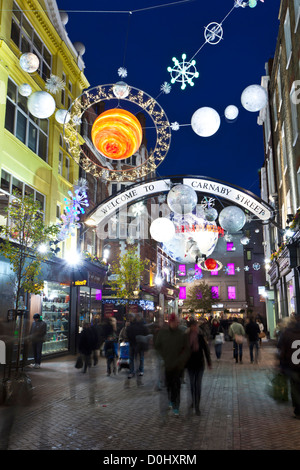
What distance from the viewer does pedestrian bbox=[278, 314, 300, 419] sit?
7523mm

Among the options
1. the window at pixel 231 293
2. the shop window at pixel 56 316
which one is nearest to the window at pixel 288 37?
the shop window at pixel 56 316

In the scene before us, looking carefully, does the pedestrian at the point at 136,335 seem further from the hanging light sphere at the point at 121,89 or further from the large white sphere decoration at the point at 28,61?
the large white sphere decoration at the point at 28,61

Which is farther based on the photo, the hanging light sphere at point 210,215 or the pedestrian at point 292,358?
the hanging light sphere at point 210,215

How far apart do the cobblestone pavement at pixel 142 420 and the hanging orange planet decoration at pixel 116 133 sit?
5196mm

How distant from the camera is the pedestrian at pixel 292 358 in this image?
7.52m

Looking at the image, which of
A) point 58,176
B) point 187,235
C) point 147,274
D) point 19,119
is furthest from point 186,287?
point 19,119

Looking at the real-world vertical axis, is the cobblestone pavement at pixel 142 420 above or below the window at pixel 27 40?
below

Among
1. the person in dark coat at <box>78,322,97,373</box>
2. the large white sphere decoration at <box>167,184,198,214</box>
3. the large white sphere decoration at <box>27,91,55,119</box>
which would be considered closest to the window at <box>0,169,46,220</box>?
the large white sphere decoration at <box>27,91,55,119</box>

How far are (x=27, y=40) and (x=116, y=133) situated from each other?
39.1ft

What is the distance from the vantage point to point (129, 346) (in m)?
12.7

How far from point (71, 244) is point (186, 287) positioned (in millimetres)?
40242

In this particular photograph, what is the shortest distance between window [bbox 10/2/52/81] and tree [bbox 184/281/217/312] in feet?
136

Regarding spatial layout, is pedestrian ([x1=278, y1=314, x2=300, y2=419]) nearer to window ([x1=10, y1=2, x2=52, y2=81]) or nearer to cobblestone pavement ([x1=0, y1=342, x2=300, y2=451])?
cobblestone pavement ([x1=0, y1=342, x2=300, y2=451])

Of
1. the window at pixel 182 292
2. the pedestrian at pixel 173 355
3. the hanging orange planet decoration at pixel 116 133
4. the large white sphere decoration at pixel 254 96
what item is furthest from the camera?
the window at pixel 182 292
